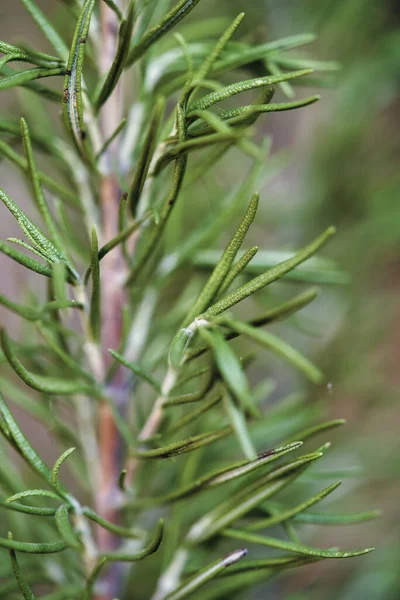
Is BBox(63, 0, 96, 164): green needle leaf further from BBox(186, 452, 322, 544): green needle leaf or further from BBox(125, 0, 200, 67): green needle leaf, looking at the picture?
BBox(186, 452, 322, 544): green needle leaf

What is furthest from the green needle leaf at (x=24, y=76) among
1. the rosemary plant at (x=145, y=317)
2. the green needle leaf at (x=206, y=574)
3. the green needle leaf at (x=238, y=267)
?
the green needle leaf at (x=206, y=574)

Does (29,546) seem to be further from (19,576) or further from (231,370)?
(231,370)

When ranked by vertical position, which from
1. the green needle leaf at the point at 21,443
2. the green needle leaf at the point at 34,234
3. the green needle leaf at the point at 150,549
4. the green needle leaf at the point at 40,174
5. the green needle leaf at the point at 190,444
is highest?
the green needle leaf at the point at 40,174

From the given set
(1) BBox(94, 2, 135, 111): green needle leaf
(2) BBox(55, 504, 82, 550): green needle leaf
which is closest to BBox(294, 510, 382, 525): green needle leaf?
(2) BBox(55, 504, 82, 550): green needle leaf

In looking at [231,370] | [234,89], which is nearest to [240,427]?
[231,370]

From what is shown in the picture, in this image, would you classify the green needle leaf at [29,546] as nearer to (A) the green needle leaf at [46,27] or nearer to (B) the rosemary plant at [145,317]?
(B) the rosemary plant at [145,317]

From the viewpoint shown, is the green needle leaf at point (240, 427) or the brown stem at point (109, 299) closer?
the green needle leaf at point (240, 427)
